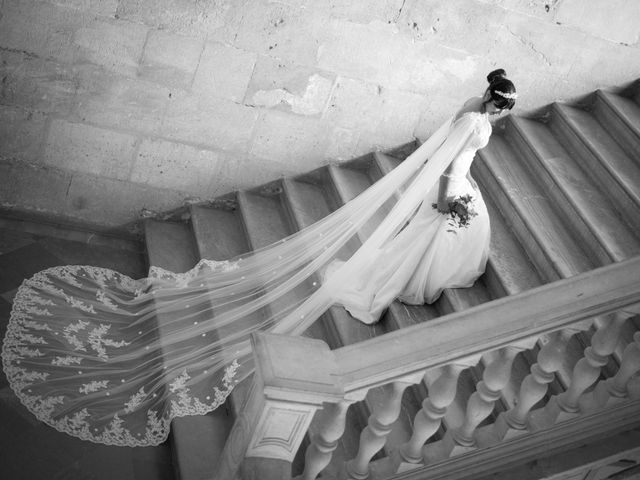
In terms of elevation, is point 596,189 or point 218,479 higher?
point 596,189

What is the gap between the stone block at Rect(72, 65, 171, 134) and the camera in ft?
18.0

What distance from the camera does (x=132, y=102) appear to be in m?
5.62

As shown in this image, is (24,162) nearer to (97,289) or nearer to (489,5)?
(97,289)

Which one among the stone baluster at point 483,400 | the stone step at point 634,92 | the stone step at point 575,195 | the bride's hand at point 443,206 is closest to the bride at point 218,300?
the bride's hand at point 443,206

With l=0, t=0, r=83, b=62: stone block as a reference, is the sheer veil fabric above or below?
below

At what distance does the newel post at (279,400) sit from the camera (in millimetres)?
2854

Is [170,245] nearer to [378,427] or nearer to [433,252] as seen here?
[433,252]

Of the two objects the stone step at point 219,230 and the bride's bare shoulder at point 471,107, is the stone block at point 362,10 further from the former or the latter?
the stone step at point 219,230

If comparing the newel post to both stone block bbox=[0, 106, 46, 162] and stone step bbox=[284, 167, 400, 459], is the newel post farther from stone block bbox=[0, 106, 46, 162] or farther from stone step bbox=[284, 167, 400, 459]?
stone block bbox=[0, 106, 46, 162]

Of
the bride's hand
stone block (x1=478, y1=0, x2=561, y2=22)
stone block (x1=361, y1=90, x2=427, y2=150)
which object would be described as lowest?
stone block (x1=361, y1=90, x2=427, y2=150)

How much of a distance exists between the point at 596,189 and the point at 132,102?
3329 mm

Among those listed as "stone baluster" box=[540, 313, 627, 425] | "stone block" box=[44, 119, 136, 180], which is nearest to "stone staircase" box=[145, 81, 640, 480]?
"stone baluster" box=[540, 313, 627, 425]

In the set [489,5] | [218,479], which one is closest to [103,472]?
[218,479]

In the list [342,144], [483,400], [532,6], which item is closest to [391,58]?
[342,144]
